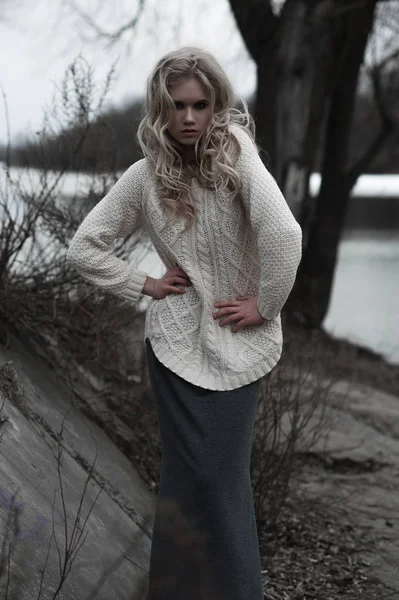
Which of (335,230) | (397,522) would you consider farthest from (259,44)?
(397,522)

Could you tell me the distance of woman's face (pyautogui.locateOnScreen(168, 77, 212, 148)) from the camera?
8.67 ft

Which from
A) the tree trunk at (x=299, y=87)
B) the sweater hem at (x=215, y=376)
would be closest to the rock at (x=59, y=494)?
the sweater hem at (x=215, y=376)

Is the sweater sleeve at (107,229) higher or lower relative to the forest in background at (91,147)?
lower

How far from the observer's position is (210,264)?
274 cm

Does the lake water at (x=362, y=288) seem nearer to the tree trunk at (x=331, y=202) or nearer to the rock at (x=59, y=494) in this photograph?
the tree trunk at (x=331, y=202)

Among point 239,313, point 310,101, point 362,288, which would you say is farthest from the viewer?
point 362,288

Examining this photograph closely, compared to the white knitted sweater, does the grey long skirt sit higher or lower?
lower

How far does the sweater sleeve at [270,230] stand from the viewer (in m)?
2.59

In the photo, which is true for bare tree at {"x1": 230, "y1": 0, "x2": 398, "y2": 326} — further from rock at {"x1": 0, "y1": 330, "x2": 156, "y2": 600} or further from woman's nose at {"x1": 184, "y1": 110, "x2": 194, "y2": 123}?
woman's nose at {"x1": 184, "y1": 110, "x2": 194, "y2": 123}

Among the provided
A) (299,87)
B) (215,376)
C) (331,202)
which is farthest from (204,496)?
(331,202)

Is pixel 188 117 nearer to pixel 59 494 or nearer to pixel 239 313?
pixel 239 313

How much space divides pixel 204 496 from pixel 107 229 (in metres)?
0.82

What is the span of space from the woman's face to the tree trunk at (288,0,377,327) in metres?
7.67

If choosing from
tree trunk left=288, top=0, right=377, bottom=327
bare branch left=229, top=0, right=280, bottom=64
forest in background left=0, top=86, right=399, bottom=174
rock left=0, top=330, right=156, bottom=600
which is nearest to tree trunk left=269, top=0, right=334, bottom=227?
bare branch left=229, top=0, right=280, bottom=64
